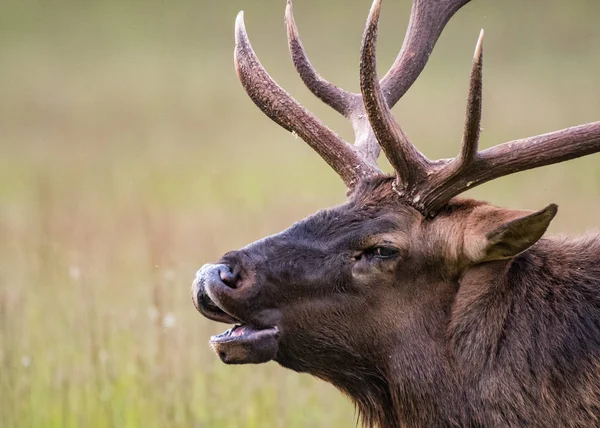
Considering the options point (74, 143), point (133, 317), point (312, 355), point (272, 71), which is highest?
point (272, 71)

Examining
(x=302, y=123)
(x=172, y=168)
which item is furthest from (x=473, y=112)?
(x=172, y=168)

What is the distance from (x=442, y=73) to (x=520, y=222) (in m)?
15.7

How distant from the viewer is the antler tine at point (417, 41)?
171 inches

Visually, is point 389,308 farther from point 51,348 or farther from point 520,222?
point 51,348

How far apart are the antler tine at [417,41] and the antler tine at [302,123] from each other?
521 millimetres

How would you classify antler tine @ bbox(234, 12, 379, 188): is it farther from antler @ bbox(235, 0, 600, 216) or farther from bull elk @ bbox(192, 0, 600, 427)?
bull elk @ bbox(192, 0, 600, 427)

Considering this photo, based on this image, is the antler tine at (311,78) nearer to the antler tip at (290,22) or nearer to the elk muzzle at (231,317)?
the antler tip at (290,22)

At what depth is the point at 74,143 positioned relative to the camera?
13547 mm

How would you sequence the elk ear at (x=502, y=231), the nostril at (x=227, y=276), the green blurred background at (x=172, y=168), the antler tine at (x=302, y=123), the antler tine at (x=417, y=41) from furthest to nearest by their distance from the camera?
the green blurred background at (x=172, y=168) → the antler tine at (x=417, y=41) → the antler tine at (x=302, y=123) → the nostril at (x=227, y=276) → the elk ear at (x=502, y=231)

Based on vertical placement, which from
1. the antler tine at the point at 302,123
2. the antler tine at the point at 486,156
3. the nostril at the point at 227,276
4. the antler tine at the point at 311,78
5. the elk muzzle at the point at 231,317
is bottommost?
the elk muzzle at the point at 231,317

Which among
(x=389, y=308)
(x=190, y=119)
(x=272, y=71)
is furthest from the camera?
(x=272, y=71)

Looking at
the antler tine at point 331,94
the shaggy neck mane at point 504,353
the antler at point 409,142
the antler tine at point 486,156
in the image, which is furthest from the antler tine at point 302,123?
the shaggy neck mane at point 504,353

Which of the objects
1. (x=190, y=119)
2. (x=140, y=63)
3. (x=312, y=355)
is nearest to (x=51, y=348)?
(x=312, y=355)

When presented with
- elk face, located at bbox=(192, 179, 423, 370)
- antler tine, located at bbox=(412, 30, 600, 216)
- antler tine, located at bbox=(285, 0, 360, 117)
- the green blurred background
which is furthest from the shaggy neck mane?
the green blurred background
